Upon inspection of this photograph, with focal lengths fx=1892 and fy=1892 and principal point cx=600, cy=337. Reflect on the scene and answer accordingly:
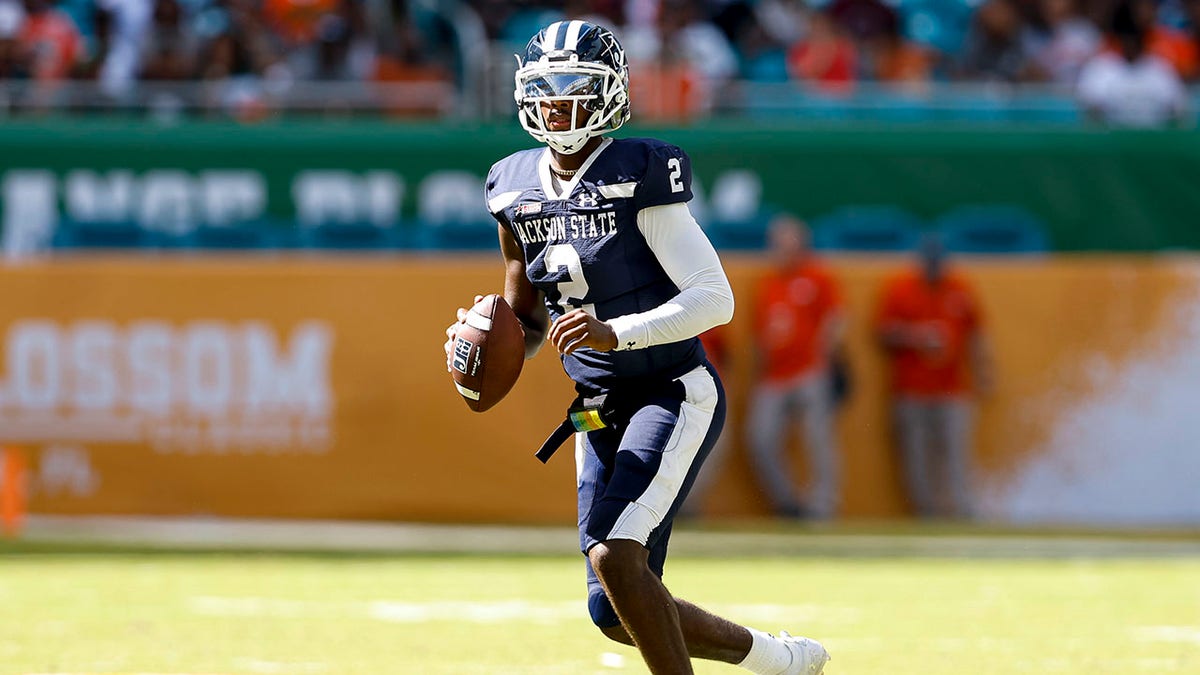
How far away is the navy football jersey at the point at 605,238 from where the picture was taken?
5238mm

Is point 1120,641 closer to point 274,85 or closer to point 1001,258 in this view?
point 1001,258

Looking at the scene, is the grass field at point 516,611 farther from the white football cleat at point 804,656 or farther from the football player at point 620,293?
the football player at point 620,293

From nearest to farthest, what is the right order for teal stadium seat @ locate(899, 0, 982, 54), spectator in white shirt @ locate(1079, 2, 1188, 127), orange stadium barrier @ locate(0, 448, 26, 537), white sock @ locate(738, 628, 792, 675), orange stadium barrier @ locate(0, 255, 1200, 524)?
white sock @ locate(738, 628, 792, 675)
orange stadium barrier @ locate(0, 448, 26, 537)
orange stadium barrier @ locate(0, 255, 1200, 524)
spectator in white shirt @ locate(1079, 2, 1188, 127)
teal stadium seat @ locate(899, 0, 982, 54)

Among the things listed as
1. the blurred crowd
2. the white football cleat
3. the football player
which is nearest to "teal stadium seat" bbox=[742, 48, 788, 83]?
the blurred crowd

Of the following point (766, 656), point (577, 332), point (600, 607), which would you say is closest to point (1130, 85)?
point (766, 656)

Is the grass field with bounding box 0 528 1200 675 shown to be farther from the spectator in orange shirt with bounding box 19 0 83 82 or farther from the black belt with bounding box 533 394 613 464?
the spectator in orange shirt with bounding box 19 0 83 82

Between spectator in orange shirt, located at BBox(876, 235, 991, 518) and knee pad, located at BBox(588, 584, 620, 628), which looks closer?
knee pad, located at BBox(588, 584, 620, 628)

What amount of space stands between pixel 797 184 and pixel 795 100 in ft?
2.08

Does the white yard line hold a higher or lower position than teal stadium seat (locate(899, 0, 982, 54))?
lower

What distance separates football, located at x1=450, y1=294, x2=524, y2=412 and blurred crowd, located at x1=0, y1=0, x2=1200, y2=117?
347 inches

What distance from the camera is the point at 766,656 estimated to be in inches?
213

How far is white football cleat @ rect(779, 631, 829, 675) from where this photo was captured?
18.0ft

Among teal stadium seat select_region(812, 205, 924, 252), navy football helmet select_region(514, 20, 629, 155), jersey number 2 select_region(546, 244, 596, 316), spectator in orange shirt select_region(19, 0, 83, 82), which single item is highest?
spectator in orange shirt select_region(19, 0, 83, 82)

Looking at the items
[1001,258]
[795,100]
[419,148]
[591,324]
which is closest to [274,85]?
[419,148]
